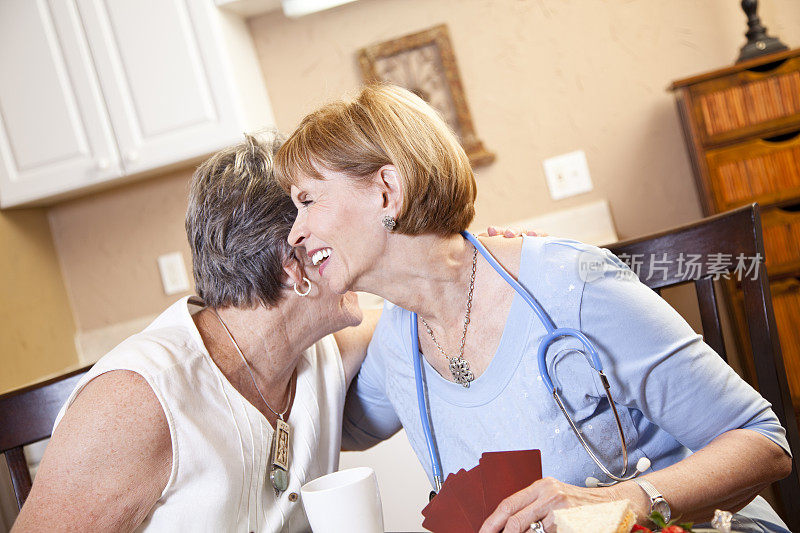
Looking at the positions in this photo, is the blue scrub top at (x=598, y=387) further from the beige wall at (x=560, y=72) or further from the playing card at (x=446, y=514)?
the beige wall at (x=560, y=72)

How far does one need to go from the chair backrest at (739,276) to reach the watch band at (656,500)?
29 cm

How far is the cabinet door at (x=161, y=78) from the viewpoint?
238 centimetres

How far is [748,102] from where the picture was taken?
214 cm

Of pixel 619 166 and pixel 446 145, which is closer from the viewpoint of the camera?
pixel 446 145

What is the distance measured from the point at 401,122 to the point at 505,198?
5.52 feet

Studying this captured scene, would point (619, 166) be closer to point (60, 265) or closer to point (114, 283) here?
point (114, 283)

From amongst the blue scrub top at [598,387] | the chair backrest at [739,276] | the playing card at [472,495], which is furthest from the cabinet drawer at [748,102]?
the playing card at [472,495]

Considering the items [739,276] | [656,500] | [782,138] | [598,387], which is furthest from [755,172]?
[656,500]

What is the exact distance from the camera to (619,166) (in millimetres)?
2566

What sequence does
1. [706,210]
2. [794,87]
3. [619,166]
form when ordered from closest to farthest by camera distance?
1. [794,87]
2. [706,210]
3. [619,166]

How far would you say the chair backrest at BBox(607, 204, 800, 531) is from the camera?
104 centimetres

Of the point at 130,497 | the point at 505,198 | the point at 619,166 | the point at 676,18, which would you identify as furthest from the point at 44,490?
the point at 676,18

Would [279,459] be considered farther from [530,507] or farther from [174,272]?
[174,272]

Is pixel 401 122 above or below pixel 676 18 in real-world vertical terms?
below
